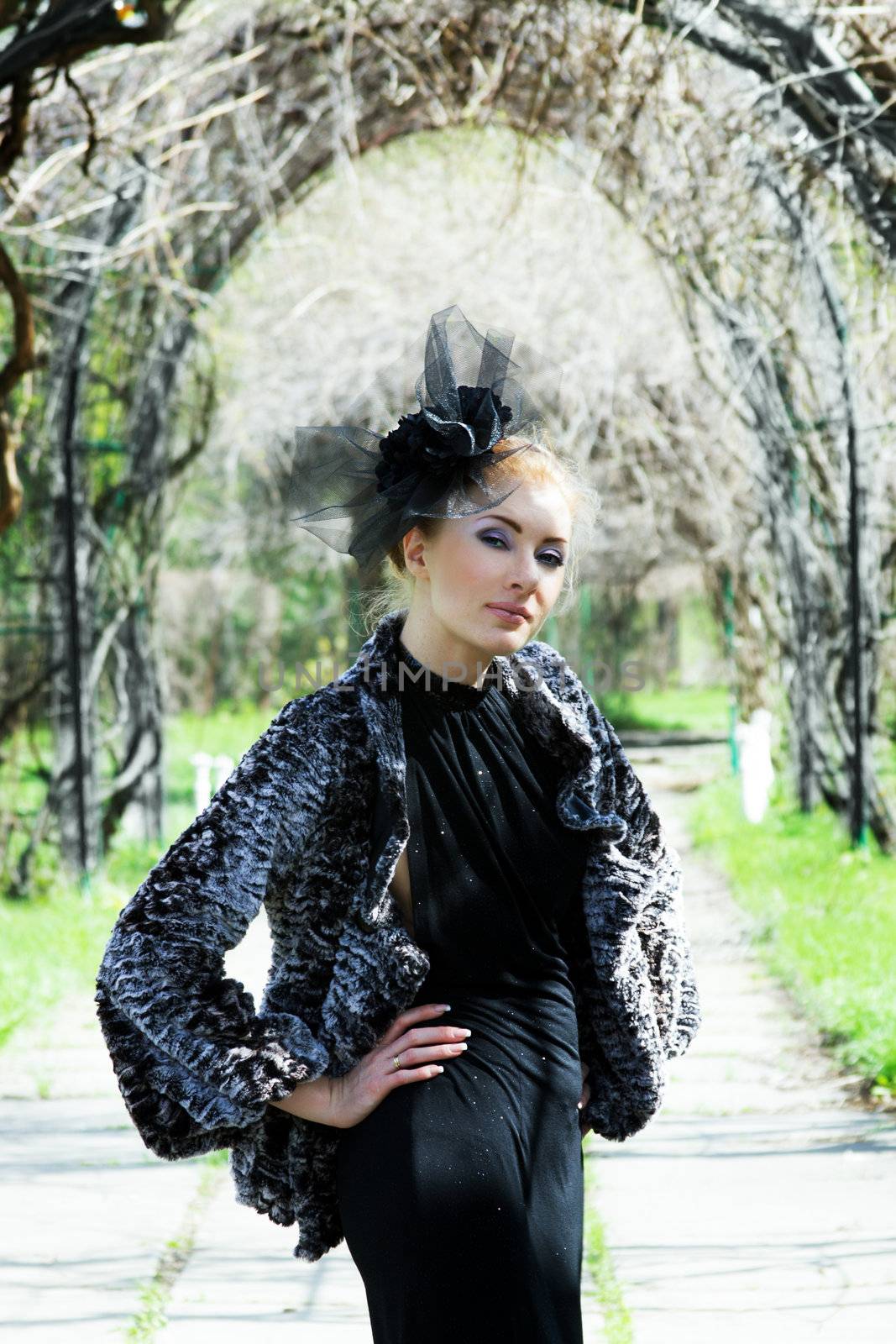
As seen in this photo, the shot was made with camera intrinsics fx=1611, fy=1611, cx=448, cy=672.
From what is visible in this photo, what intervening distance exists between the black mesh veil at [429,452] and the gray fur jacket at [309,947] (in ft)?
0.49

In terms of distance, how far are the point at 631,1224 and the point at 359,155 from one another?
502 cm

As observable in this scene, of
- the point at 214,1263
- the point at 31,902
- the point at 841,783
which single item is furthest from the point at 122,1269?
the point at 841,783

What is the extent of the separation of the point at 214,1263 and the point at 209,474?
47.5 ft

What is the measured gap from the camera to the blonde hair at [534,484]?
76.0 inches

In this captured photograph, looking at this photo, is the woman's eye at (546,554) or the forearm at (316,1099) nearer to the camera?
the forearm at (316,1099)

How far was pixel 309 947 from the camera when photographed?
184 cm

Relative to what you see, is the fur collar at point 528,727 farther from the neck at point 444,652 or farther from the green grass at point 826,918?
the green grass at point 826,918

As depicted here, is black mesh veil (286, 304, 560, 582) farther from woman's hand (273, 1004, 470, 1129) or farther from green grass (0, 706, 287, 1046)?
green grass (0, 706, 287, 1046)

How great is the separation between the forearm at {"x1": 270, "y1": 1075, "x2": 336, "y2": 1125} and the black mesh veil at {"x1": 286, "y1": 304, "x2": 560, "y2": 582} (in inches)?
25.5

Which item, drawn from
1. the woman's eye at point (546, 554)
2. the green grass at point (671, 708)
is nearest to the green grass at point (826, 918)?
the woman's eye at point (546, 554)

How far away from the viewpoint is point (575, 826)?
74.8 inches

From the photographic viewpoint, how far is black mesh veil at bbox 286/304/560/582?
1.92m

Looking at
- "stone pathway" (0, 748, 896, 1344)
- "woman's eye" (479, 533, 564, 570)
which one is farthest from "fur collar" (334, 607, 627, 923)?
"stone pathway" (0, 748, 896, 1344)

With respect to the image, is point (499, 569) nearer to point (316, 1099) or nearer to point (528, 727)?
point (528, 727)
